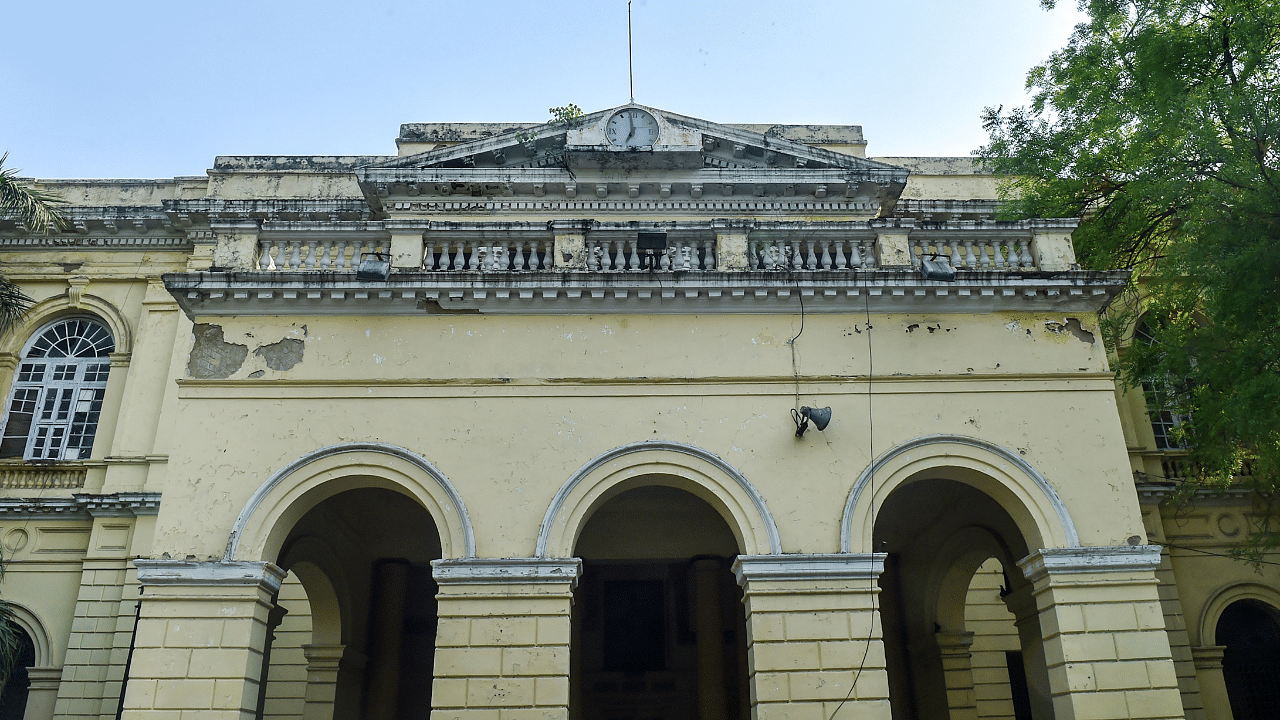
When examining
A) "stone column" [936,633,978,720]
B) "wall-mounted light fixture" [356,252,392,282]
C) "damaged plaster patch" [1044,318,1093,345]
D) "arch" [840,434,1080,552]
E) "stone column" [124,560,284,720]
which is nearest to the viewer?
"stone column" [124,560,284,720]

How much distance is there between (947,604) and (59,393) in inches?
531

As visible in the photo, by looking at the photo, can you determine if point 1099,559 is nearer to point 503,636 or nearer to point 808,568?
point 808,568

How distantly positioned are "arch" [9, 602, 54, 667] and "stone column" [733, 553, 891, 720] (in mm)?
10459

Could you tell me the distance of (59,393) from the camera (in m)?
14.7

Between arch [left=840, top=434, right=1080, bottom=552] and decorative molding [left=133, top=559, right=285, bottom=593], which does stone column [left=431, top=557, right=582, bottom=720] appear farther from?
arch [left=840, top=434, right=1080, bottom=552]

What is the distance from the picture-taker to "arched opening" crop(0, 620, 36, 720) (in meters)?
13.1

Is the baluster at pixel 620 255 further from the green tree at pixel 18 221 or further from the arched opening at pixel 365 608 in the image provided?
the green tree at pixel 18 221

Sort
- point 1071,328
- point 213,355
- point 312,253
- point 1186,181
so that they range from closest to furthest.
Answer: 1. point 213,355
2. point 1071,328
3. point 312,253
4. point 1186,181

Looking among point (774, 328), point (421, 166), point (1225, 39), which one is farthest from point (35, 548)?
point (1225, 39)

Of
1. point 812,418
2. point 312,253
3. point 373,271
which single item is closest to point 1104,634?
point 812,418

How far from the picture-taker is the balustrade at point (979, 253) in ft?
31.1

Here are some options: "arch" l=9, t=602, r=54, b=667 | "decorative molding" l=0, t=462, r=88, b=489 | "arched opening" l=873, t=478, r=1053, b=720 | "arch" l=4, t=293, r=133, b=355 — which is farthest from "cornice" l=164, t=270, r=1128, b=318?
→ "arch" l=9, t=602, r=54, b=667

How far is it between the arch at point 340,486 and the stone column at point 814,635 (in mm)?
2603

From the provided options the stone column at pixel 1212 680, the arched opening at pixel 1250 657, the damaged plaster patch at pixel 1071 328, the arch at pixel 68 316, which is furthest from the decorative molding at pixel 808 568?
the arch at pixel 68 316
